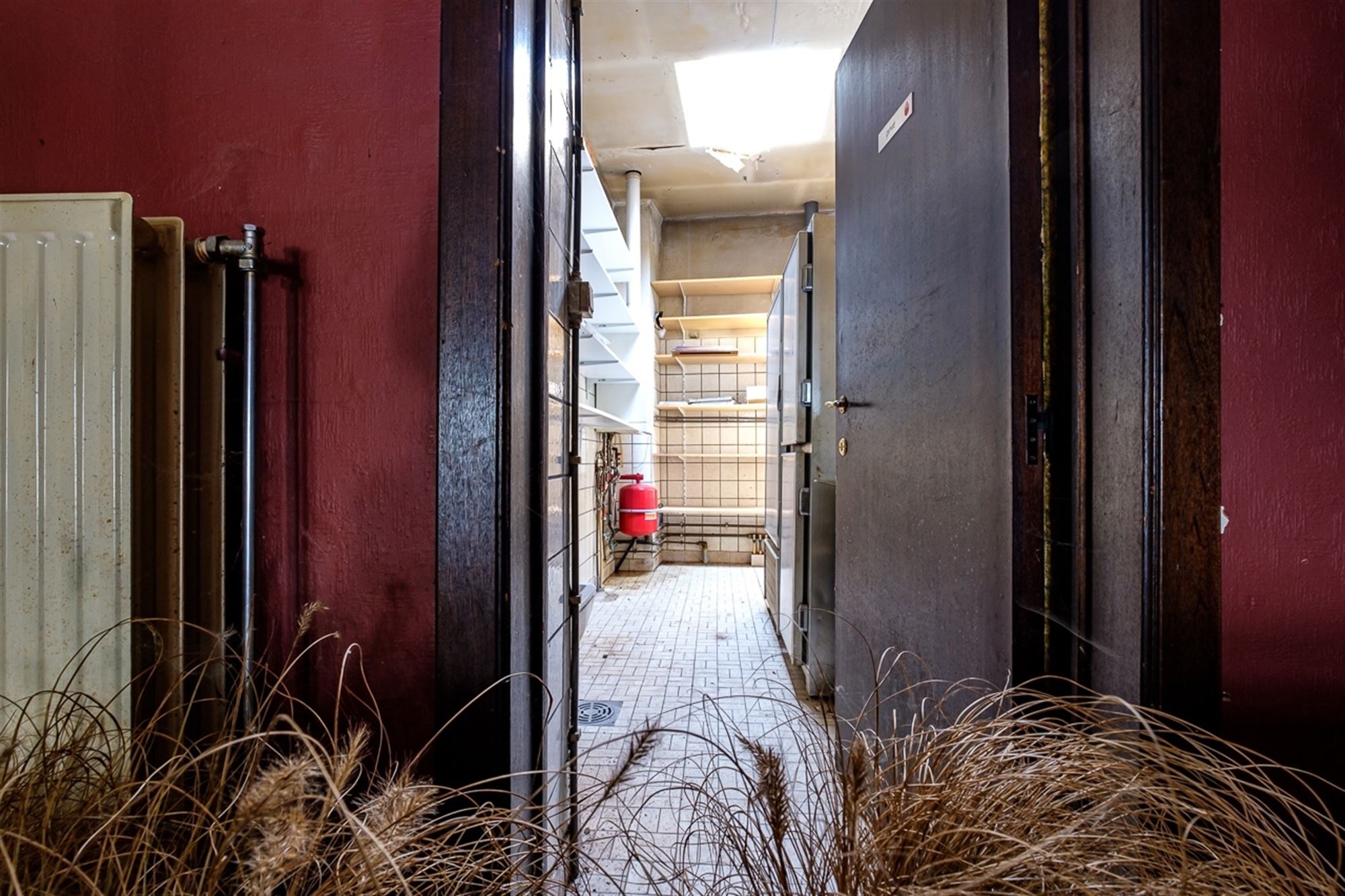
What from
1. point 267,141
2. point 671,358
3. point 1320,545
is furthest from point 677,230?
point 1320,545

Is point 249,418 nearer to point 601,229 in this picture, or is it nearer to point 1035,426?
point 1035,426

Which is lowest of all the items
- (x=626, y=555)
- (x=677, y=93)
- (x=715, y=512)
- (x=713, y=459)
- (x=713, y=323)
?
(x=626, y=555)

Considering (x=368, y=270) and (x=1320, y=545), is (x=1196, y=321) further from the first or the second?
(x=368, y=270)

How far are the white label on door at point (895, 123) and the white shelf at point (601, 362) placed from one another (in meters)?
1.64

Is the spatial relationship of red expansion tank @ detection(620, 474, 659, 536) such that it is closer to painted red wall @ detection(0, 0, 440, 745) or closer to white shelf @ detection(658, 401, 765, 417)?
white shelf @ detection(658, 401, 765, 417)

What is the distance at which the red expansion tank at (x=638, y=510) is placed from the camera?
13.5 ft

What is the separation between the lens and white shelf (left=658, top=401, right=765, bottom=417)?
14.6 feet

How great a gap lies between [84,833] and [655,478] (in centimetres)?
425

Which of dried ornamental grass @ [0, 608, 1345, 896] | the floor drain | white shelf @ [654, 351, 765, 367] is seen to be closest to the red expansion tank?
white shelf @ [654, 351, 765, 367]

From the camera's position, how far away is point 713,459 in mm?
4789

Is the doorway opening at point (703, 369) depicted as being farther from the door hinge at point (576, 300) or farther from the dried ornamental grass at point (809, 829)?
the door hinge at point (576, 300)

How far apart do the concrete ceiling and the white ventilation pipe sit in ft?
0.29

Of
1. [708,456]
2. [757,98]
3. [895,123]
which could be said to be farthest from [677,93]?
[708,456]

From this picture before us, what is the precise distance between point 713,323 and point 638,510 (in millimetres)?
1705
